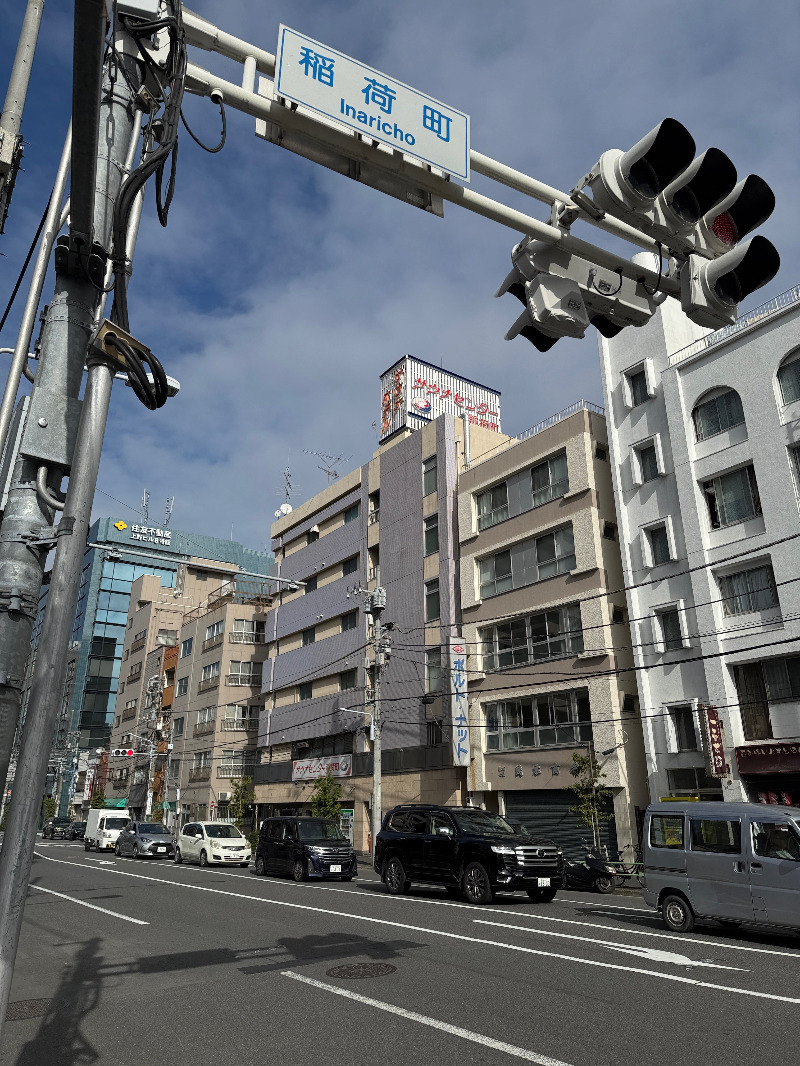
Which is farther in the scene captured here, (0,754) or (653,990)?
(653,990)

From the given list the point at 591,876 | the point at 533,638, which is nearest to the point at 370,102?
the point at 591,876

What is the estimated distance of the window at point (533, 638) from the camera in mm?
28641

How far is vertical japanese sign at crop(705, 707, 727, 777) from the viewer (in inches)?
886

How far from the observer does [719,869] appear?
10.9 m

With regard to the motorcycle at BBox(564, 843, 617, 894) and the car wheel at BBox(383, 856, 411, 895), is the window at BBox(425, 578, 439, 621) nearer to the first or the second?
the motorcycle at BBox(564, 843, 617, 894)

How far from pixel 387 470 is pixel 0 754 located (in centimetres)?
3767

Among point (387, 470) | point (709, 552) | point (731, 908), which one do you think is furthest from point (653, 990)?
point (387, 470)

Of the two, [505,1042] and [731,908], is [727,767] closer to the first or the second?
[731,908]

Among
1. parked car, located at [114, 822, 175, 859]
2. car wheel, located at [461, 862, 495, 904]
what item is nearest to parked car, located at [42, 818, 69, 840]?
parked car, located at [114, 822, 175, 859]

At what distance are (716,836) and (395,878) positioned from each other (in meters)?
8.35

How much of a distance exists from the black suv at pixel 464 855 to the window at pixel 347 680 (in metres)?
22.9

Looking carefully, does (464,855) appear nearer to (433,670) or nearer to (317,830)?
(317,830)

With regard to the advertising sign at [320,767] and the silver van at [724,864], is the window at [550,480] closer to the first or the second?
the advertising sign at [320,767]

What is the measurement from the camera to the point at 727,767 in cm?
2259
